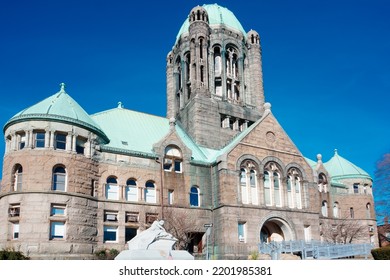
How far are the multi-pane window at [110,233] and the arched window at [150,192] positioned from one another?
3.74 metres

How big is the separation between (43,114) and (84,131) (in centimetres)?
323

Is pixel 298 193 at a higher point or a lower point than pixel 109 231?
higher

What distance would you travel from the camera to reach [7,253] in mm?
22297

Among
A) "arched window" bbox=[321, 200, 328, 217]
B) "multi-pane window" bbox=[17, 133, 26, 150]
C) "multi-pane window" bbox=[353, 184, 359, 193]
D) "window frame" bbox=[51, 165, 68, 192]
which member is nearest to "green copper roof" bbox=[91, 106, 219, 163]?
"window frame" bbox=[51, 165, 68, 192]

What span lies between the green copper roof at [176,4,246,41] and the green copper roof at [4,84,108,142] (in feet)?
78.4

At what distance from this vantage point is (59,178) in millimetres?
30797

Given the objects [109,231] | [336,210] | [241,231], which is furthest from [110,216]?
[336,210]

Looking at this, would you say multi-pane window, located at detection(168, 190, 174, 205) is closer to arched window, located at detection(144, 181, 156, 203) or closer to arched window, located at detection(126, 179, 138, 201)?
arched window, located at detection(144, 181, 156, 203)

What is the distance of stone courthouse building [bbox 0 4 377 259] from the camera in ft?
98.3

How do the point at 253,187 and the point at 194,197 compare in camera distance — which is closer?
the point at 194,197

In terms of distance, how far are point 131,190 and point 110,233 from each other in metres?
3.89

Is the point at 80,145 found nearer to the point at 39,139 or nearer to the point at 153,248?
the point at 39,139

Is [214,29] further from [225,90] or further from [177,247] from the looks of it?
[177,247]

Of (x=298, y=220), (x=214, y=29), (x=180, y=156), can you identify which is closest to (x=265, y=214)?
(x=298, y=220)
